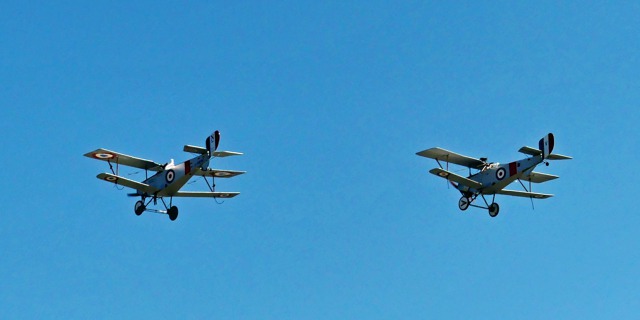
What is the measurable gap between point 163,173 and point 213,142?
358cm

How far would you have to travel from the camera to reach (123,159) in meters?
64.8

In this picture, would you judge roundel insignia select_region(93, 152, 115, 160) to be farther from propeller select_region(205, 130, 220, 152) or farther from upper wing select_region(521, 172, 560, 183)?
upper wing select_region(521, 172, 560, 183)

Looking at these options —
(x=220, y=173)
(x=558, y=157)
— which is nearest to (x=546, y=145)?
(x=558, y=157)

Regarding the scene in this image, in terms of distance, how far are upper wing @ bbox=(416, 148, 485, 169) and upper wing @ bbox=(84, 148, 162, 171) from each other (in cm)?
1269

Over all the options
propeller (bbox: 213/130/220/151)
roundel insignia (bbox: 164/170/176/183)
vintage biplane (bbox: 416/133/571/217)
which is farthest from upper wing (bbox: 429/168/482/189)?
roundel insignia (bbox: 164/170/176/183)

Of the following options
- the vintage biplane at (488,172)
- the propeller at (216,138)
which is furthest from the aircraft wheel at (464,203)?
the propeller at (216,138)

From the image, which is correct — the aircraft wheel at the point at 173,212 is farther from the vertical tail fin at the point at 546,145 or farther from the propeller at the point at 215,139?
the vertical tail fin at the point at 546,145

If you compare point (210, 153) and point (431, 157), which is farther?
point (431, 157)

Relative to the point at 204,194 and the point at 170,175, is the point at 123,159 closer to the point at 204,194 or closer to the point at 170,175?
the point at 170,175

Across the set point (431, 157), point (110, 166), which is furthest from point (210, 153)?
point (431, 157)

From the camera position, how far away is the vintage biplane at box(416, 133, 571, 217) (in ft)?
210

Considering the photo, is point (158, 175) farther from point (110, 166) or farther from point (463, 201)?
point (463, 201)

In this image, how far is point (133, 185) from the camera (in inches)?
2522

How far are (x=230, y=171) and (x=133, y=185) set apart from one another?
18.6 feet
